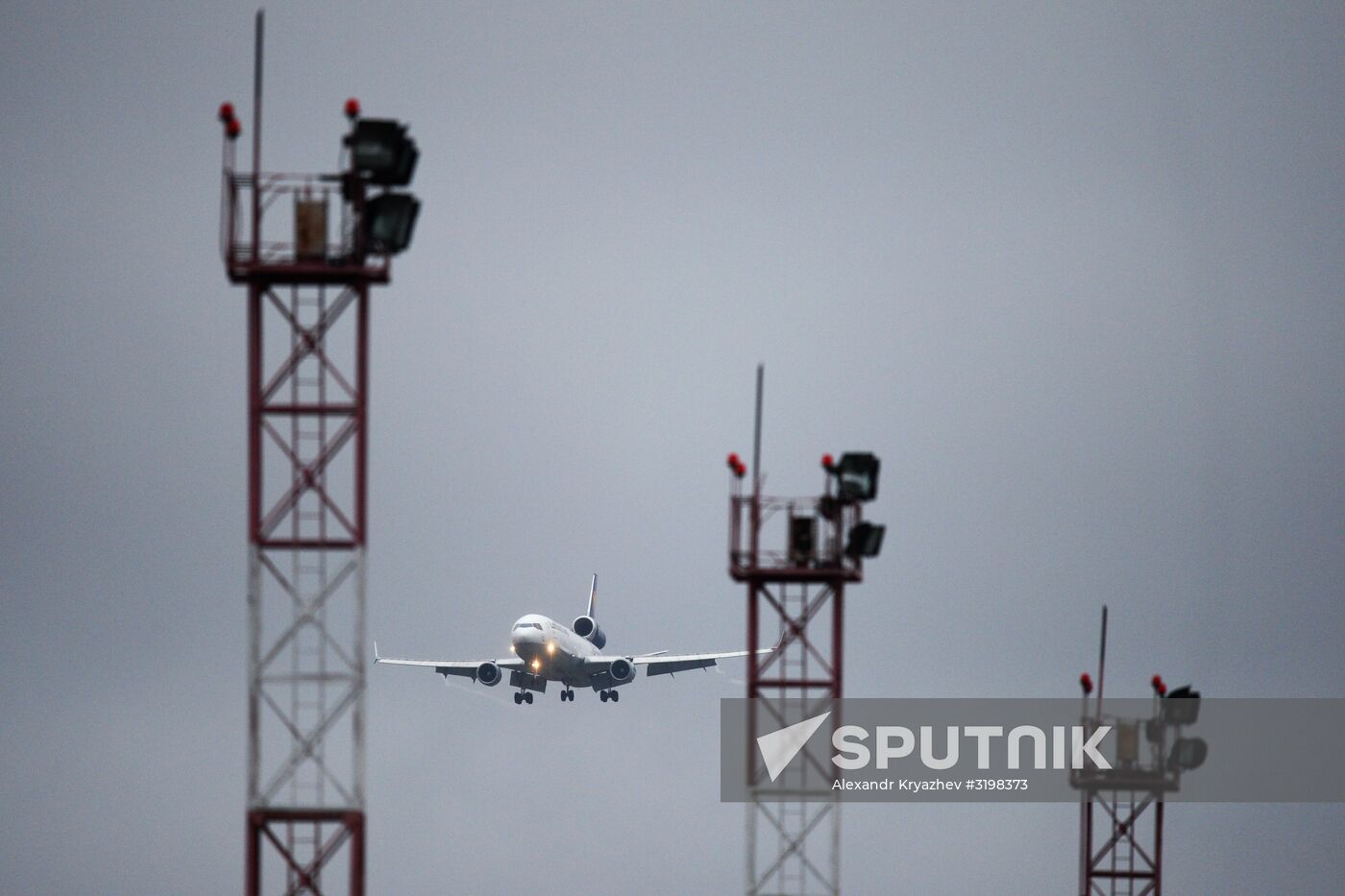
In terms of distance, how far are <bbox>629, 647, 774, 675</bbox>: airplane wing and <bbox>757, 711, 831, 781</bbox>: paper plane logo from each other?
8577 cm

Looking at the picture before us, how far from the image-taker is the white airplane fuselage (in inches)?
5458

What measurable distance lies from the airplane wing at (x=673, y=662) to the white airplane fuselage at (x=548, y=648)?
649 cm

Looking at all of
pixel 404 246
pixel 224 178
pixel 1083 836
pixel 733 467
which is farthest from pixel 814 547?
pixel 1083 836

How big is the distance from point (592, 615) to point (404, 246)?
118617 mm

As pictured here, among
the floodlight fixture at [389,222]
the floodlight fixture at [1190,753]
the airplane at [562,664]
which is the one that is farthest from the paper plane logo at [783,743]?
the airplane at [562,664]

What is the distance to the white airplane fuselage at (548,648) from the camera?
138625 mm

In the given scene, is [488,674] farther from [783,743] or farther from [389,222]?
[389,222]

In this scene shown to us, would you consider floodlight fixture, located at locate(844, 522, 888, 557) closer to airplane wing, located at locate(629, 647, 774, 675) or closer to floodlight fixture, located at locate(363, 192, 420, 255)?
floodlight fixture, located at locate(363, 192, 420, 255)

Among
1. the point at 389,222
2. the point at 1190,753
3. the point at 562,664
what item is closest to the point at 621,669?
the point at 562,664

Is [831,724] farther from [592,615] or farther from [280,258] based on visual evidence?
[592,615]

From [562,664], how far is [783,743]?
257 ft

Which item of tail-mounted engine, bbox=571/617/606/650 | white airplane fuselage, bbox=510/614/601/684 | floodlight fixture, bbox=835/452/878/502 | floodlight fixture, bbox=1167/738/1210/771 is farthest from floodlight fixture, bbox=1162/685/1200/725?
tail-mounted engine, bbox=571/617/606/650

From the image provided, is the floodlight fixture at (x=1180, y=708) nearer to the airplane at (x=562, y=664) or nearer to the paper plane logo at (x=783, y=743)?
the paper plane logo at (x=783, y=743)

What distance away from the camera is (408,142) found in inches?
2386
